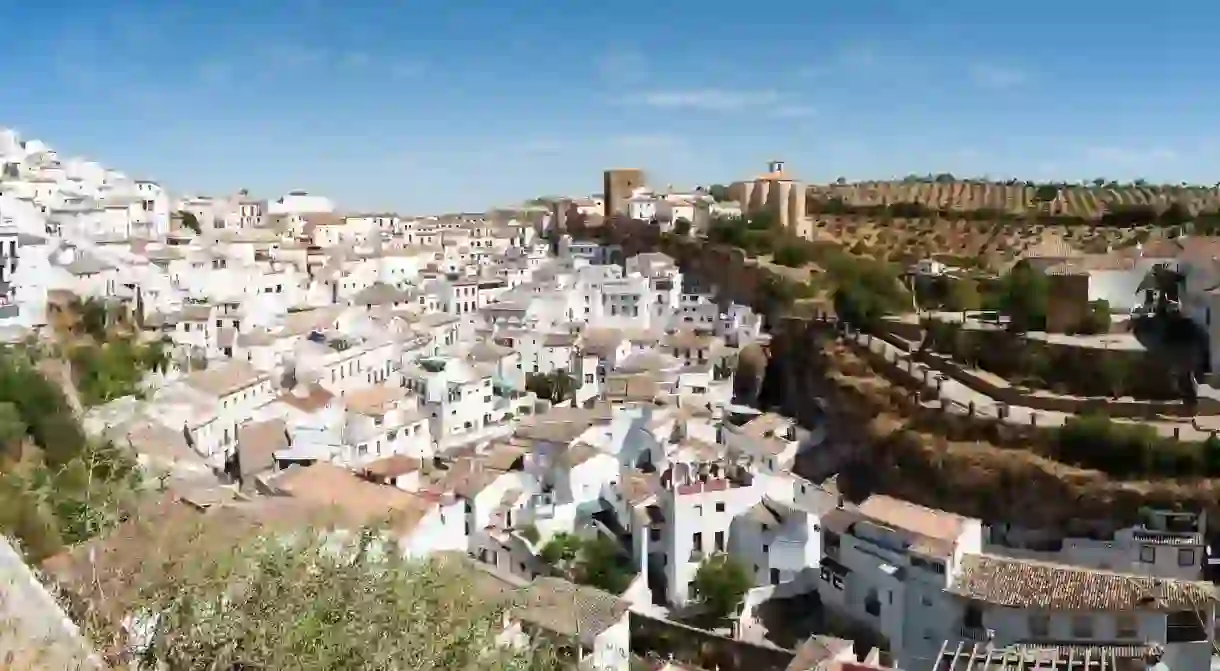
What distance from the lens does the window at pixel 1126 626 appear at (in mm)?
12062

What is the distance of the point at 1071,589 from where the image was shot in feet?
41.3

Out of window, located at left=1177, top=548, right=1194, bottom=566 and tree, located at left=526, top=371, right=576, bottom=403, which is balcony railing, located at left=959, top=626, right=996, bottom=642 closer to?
window, located at left=1177, top=548, right=1194, bottom=566

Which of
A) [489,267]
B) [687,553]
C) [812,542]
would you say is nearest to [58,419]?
[687,553]

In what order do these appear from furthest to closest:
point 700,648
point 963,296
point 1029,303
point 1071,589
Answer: point 963,296 < point 1029,303 < point 700,648 < point 1071,589

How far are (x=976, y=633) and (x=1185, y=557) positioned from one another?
4.01m

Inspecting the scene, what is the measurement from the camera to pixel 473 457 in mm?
18969

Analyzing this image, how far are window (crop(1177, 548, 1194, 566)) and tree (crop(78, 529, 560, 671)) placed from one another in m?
11.3

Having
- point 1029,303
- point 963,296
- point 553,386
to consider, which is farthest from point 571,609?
point 963,296

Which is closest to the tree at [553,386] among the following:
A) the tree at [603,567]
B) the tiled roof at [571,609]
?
the tree at [603,567]

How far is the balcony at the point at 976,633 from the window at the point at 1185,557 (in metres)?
3.88

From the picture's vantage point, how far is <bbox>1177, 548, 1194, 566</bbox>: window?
14805 mm

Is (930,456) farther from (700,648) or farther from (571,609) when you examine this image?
(571,609)

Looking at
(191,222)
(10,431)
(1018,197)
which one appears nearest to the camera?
(10,431)

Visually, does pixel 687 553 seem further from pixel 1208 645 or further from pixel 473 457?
pixel 1208 645
